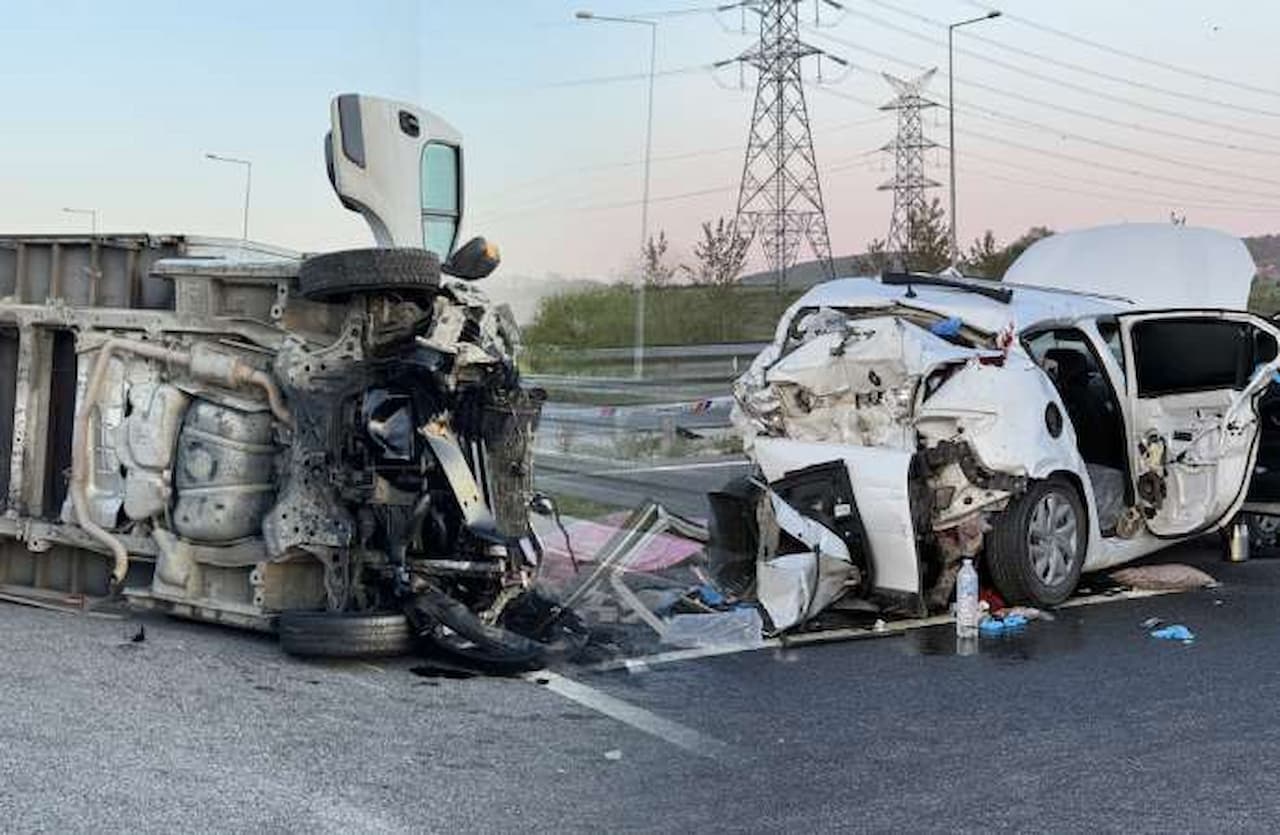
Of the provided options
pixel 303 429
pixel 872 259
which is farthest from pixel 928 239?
pixel 303 429

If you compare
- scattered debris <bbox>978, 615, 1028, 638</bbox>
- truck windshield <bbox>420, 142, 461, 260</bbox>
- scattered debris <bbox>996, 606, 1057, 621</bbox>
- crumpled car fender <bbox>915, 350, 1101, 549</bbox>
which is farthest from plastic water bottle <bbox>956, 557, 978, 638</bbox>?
truck windshield <bbox>420, 142, 461, 260</bbox>

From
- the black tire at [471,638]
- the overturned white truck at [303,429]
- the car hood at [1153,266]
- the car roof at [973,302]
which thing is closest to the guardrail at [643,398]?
the car roof at [973,302]

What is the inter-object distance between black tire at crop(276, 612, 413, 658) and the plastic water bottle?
9.41ft

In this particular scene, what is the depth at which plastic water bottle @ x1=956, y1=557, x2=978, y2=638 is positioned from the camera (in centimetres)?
675

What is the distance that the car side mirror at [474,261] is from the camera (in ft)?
20.4

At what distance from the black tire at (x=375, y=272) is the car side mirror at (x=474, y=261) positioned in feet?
0.99

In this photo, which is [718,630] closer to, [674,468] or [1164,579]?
[1164,579]

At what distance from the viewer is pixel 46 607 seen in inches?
269

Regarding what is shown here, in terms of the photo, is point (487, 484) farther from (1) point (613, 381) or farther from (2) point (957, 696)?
(1) point (613, 381)

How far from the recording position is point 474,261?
6258 mm

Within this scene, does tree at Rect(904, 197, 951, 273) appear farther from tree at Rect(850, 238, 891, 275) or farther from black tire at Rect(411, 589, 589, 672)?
black tire at Rect(411, 589, 589, 672)

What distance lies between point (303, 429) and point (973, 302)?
390cm

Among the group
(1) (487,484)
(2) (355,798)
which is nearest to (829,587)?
(1) (487,484)

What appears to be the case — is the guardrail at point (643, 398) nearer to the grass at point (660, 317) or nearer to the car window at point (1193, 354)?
the grass at point (660, 317)
